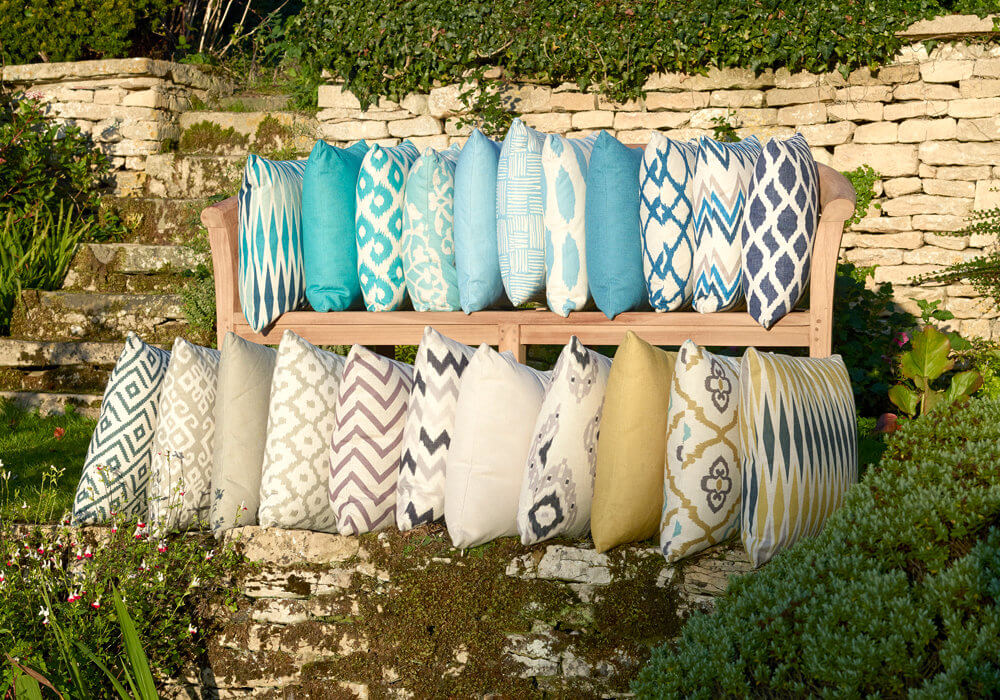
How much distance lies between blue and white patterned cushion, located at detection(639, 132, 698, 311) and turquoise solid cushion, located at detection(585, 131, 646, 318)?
0.03 metres

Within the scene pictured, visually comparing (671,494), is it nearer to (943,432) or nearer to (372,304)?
(943,432)

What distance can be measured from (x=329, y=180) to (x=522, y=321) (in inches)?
31.8

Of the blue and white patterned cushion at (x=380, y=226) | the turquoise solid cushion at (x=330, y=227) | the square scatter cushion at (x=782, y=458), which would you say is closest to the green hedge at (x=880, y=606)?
the square scatter cushion at (x=782, y=458)

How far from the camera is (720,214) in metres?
2.54

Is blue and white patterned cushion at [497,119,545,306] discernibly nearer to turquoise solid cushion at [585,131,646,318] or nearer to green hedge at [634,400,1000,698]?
turquoise solid cushion at [585,131,646,318]

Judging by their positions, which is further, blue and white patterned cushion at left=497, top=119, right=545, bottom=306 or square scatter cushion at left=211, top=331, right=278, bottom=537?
blue and white patterned cushion at left=497, top=119, right=545, bottom=306

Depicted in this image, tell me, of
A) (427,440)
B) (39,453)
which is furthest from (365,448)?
(39,453)

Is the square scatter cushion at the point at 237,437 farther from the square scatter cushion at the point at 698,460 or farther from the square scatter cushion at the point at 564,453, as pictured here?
the square scatter cushion at the point at 698,460

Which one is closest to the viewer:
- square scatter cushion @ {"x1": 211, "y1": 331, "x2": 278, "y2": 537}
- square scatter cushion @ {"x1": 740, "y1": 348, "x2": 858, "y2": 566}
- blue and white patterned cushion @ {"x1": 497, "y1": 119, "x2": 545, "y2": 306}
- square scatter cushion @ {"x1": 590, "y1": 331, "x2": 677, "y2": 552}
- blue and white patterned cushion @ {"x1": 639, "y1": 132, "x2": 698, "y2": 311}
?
square scatter cushion @ {"x1": 740, "y1": 348, "x2": 858, "y2": 566}

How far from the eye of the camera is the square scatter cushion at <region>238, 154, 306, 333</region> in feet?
9.31

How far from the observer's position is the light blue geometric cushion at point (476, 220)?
272 cm

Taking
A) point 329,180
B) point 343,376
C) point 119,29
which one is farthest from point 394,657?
point 119,29

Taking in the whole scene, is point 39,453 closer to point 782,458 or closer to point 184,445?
point 184,445

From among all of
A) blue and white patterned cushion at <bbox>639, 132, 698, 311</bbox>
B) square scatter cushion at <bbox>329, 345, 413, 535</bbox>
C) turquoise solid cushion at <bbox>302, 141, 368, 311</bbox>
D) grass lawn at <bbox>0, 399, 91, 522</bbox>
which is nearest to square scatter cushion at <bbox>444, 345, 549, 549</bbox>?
square scatter cushion at <bbox>329, 345, 413, 535</bbox>
